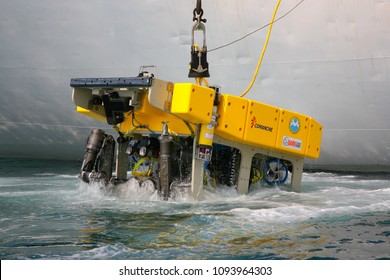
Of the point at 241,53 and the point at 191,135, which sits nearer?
the point at 191,135

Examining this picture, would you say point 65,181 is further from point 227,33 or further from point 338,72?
point 338,72

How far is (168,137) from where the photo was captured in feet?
25.6

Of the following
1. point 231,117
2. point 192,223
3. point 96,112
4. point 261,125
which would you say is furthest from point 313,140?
point 192,223

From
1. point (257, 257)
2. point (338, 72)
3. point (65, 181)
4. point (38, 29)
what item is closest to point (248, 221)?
point (257, 257)

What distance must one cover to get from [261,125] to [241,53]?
11.5ft

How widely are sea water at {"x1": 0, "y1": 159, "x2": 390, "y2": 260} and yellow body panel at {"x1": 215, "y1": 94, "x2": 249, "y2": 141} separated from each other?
722mm

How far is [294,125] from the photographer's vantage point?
8664 mm

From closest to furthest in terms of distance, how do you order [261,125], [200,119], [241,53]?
[200,119], [261,125], [241,53]

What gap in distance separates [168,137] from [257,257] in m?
2.97

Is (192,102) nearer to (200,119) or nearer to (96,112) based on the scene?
(200,119)

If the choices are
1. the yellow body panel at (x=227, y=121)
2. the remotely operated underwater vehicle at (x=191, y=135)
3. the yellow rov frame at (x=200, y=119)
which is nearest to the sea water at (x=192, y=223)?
the remotely operated underwater vehicle at (x=191, y=135)

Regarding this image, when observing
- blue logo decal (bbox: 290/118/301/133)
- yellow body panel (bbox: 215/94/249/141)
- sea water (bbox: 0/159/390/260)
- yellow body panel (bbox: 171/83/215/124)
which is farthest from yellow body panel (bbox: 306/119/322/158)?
yellow body panel (bbox: 171/83/215/124)

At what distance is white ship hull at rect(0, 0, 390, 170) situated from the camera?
36.2ft

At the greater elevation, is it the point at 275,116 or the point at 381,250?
the point at 275,116
